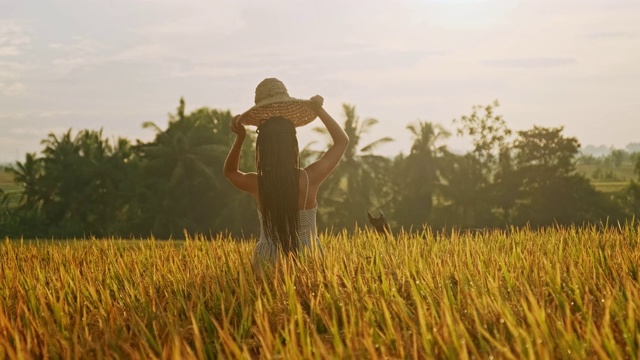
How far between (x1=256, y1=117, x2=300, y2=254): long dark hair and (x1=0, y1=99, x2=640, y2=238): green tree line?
116ft

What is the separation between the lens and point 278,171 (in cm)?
439

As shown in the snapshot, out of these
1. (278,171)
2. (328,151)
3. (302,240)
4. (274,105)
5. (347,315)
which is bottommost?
(347,315)

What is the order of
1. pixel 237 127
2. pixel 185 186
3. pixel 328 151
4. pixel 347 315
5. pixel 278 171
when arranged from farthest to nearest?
pixel 185 186, pixel 237 127, pixel 328 151, pixel 278 171, pixel 347 315

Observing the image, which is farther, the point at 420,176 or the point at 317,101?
the point at 420,176

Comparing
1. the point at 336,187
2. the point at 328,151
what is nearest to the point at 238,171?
the point at 328,151

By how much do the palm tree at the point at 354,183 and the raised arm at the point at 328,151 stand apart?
117 feet

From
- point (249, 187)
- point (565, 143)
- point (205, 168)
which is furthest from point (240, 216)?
point (249, 187)

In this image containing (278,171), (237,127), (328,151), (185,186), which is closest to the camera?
(278,171)

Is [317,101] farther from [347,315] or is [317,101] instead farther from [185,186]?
[185,186]

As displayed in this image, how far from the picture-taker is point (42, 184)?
47.0 m

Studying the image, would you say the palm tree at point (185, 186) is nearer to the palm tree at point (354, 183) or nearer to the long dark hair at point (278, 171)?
the palm tree at point (354, 183)

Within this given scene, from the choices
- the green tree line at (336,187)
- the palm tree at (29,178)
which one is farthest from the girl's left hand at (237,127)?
the palm tree at (29,178)

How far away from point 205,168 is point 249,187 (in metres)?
37.4

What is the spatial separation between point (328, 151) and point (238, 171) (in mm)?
605
